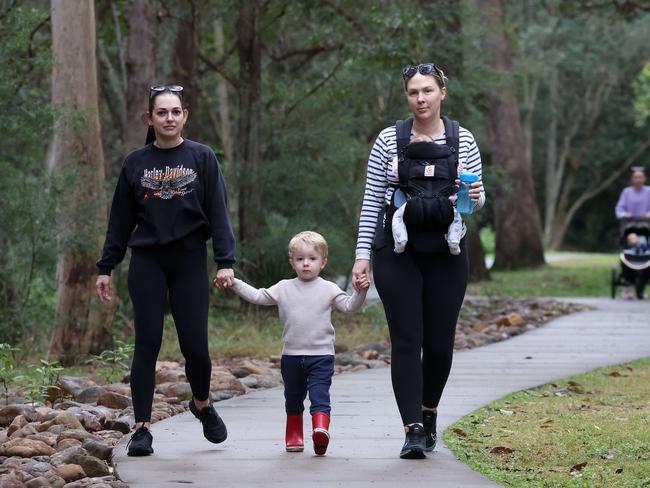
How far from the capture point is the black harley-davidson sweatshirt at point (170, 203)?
7.11 m

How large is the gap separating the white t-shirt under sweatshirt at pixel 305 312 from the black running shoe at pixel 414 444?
67 cm

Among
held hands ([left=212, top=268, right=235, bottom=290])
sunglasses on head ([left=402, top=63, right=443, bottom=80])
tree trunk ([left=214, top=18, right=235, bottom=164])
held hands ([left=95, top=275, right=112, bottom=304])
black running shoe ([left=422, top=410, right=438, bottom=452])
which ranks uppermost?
tree trunk ([left=214, top=18, right=235, bottom=164])

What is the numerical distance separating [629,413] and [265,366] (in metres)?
4.37

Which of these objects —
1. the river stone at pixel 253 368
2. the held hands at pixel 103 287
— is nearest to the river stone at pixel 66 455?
the held hands at pixel 103 287

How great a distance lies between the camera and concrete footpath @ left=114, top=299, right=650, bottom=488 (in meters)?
6.43

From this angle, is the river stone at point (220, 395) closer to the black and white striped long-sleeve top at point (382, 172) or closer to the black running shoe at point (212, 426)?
the black running shoe at point (212, 426)

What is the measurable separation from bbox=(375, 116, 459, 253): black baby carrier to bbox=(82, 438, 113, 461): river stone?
186 centimetres

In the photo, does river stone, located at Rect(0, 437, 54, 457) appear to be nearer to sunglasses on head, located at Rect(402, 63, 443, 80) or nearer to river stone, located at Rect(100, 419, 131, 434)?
river stone, located at Rect(100, 419, 131, 434)

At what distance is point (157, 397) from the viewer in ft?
32.6

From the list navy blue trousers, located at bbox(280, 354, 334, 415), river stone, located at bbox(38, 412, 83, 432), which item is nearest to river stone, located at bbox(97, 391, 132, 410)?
river stone, located at bbox(38, 412, 83, 432)

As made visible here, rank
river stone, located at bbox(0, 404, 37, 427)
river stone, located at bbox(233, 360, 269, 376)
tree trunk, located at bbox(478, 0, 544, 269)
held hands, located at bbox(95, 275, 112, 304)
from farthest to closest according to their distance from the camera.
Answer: tree trunk, located at bbox(478, 0, 544, 269)
river stone, located at bbox(233, 360, 269, 376)
river stone, located at bbox(0, 404, 37, 427)
held hands, located at bbox(95, 275, 112, 304)

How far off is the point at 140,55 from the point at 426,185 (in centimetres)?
1010

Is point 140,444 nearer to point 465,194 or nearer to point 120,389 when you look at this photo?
point 465,194

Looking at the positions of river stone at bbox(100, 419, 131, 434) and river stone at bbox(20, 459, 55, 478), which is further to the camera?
river stone at bbox(100, 419, 131, 434)
